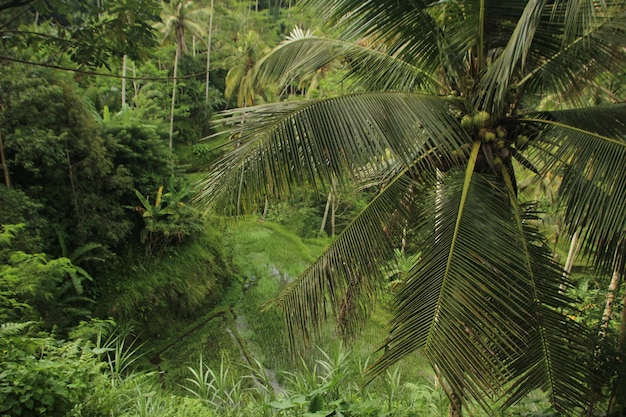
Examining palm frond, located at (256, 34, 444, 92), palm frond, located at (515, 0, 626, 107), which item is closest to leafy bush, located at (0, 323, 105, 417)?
palm frond, located at (256, 34, 444, 92)

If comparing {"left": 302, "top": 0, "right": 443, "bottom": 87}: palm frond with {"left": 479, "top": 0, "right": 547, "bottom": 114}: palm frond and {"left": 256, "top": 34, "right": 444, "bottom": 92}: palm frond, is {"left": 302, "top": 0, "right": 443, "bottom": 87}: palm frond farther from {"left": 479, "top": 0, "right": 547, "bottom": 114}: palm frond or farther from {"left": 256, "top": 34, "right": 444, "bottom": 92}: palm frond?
{"left": 479, "top": 0, "right": 547, "bottom": 114}: palm frond

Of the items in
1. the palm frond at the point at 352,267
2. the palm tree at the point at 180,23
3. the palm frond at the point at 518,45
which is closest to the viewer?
the palm frond at the point at 518,45

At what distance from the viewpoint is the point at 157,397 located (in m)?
3.67

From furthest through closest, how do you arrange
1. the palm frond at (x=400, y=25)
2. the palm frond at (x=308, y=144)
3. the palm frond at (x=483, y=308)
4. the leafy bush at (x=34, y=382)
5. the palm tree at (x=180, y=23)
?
1. the palm tree at (x=180, y=23)
2. the palm frond at (x=400, y=25)
3. the palm frond at (x=308, y=144)
4. the leafy bush at (x=34, y=382)
5. the palm frond at (x=483, y=308)

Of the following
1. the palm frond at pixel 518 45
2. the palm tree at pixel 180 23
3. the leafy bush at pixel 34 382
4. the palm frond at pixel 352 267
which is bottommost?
the leafy bush at pixel 34 382

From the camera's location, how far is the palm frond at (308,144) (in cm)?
258

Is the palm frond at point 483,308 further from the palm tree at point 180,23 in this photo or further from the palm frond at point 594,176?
the palm tree at point 180,23

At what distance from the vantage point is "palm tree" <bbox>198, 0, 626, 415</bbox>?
2.29 meters

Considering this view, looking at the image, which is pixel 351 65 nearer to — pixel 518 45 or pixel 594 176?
pixel 518 45

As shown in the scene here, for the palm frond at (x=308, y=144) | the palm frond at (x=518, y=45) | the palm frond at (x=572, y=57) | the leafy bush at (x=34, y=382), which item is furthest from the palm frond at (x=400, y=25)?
the leafy bush at (x=34, y=382)

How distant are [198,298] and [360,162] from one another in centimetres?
701

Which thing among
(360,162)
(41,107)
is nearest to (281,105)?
(360,162)

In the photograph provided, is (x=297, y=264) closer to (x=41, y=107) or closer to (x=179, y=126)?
(x=41, y=107)

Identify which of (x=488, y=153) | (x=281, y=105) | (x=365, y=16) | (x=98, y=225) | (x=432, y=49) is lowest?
(x=98, y=225)
